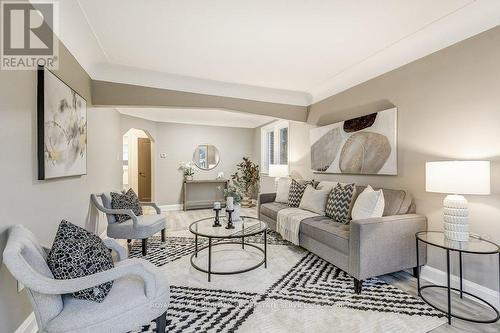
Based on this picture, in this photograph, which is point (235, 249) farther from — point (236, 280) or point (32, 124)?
point (32, 124)

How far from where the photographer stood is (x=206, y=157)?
264 inches

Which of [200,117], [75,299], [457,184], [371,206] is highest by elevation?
[200,117]

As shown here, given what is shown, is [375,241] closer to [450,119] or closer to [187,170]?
[450,119]

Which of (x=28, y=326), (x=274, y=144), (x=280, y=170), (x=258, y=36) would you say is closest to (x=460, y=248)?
(x=258, y=36)

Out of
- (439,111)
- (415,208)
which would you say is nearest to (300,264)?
(415,208)

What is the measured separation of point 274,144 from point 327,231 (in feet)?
12.0

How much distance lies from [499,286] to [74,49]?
173 inches

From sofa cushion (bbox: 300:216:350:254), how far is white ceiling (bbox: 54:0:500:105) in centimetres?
200

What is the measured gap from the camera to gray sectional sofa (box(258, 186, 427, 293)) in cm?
218

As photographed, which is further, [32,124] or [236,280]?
[236,280]

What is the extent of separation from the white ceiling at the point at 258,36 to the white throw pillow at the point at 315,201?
1643 mm

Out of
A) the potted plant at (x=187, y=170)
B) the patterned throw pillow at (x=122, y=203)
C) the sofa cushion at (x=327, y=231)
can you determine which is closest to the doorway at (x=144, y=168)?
the potted plant at (x=187, y=170)

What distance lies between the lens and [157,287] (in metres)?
1.49

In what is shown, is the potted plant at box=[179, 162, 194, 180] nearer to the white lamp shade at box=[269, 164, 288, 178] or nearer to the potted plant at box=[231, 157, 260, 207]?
the potted plant at box=[231, 157, 260, 207]
